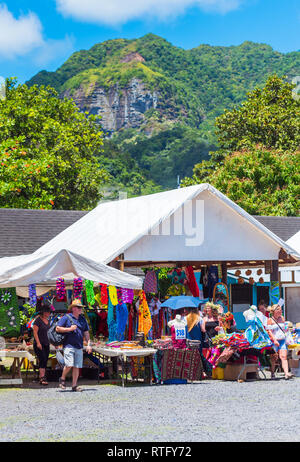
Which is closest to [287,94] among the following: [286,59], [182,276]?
[182,276]

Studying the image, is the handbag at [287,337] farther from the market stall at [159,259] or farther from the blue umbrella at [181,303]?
the blue umbrella at [181,303]

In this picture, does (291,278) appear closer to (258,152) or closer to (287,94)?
(258,152)

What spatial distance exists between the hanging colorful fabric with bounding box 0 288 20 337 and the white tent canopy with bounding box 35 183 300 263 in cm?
235

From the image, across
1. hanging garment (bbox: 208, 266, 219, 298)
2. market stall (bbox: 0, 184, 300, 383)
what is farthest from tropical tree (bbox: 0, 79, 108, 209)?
hanging garment (bbox: 208, 266, 219, 298)

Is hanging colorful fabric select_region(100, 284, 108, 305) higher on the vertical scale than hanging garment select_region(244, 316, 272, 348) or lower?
higher

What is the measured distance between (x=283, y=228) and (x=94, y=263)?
17.0m

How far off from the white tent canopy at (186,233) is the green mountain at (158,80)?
10278 centimetres

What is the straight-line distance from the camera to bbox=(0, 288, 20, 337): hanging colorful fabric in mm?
15844

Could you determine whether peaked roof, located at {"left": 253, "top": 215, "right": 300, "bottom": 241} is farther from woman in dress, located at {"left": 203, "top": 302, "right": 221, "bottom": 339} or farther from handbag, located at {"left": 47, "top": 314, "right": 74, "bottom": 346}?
handbag, located at {"left": 47, "top": 314, "right": 74, "bottom": 346}

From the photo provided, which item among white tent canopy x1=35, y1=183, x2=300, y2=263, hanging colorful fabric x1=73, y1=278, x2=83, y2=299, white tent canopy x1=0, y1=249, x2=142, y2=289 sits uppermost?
white tent canopy x1=35, y1=183, x2=300, y2=263

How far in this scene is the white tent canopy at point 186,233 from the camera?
713 inches

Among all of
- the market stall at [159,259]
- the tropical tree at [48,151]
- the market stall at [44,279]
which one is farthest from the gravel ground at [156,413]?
the tropical tree at [48,151]

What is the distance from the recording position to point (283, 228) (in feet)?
103
